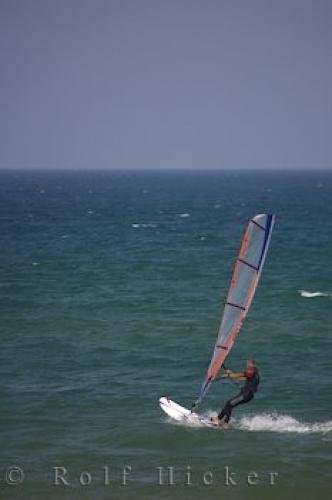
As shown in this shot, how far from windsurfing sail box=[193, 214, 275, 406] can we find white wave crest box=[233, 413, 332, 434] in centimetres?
229

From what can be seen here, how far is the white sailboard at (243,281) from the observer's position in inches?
862

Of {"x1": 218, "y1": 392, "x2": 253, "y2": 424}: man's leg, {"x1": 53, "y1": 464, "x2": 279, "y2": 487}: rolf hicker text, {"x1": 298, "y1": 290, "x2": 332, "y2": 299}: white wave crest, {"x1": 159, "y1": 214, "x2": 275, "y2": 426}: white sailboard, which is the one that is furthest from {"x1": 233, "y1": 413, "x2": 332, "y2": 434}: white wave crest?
{"x1": 298, "y1": 290, "x2": 332, "y2": 299}: white wave crest

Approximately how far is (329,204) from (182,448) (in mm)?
111572

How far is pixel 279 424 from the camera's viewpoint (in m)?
24.9

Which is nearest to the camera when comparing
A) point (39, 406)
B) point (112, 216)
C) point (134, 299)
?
point (39, 406)

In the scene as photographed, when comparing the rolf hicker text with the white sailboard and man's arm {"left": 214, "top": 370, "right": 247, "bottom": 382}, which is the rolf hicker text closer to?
man's arm {"left": 214, "top": 370, "right": 247, "bottom": 382}

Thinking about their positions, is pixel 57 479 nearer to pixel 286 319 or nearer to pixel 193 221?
pixel 286 319

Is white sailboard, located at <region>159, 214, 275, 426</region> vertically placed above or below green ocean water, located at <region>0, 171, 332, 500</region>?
above

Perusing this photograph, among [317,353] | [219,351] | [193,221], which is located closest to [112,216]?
[193,221]

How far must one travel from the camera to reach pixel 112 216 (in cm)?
10969

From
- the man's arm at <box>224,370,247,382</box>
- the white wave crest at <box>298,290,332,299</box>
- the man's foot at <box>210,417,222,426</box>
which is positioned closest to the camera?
the man's arm at <box>224,370,247,382</box>

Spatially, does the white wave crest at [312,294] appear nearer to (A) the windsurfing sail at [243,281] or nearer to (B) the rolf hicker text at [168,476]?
(A) the windsurfing sail at [243,281]

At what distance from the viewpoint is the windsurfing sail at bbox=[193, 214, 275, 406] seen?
21922 millimetres

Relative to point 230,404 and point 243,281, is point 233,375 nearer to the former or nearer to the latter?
point 230,404
